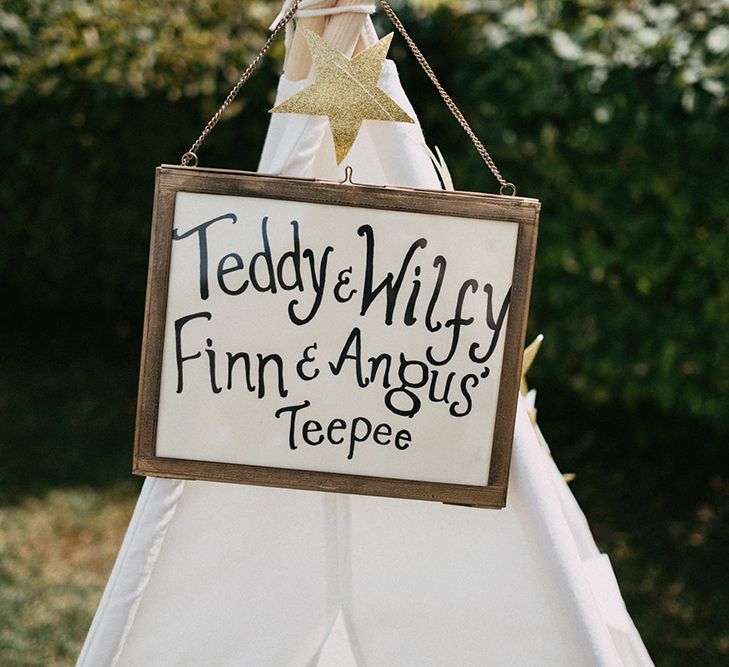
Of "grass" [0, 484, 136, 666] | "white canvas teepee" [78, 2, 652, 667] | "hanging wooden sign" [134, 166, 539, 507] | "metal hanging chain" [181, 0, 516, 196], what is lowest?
"grass" [0, 484, 136, 666]

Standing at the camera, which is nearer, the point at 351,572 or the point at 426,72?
the point at 426,72

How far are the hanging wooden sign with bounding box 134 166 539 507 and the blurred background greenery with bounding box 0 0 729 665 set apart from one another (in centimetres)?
137

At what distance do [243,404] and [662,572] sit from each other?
2172mm

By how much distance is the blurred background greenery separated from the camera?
8.81 ft

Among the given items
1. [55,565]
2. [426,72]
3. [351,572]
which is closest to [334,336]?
[426,72]

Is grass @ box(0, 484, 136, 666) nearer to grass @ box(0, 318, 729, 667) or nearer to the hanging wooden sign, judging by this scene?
grass @ box(0, 318, 729, 667)

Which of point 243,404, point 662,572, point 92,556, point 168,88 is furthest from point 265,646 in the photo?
point 168,88

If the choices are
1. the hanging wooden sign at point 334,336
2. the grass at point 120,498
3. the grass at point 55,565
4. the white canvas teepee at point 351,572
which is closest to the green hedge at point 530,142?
the grass at point 120,498

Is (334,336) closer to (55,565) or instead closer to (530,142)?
(55,565)

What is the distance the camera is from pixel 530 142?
306cm

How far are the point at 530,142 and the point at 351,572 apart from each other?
79.5 inches

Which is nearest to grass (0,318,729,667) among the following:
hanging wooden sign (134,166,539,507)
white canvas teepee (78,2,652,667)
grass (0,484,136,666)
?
grass (0,484,136,666)

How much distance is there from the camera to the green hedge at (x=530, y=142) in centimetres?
275

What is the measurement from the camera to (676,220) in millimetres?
2859
